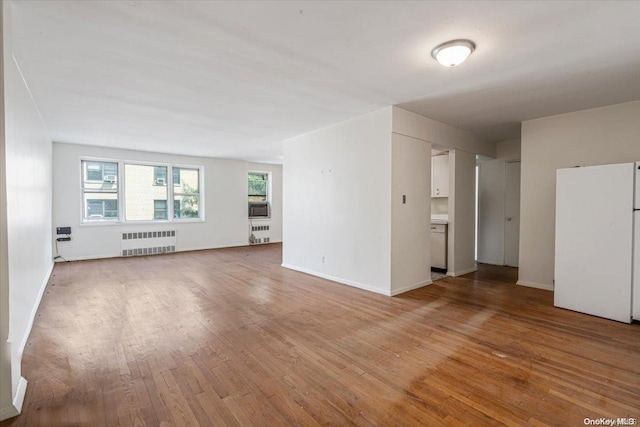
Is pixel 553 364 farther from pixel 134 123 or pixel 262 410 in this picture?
pixel 134 123

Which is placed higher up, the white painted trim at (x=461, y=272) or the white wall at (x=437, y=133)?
the white wall at (x=437, y=133)

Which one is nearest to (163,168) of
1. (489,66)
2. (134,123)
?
(134,123)

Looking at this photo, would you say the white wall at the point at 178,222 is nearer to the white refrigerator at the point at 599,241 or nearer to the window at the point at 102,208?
the window at the point at 102,208

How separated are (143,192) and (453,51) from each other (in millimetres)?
7559

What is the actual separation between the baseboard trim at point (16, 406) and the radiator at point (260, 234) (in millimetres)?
7336

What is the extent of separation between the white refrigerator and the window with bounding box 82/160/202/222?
804 centimetres

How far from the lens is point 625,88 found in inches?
128

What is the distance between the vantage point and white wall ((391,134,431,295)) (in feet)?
13.4

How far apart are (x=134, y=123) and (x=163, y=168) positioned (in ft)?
10.3

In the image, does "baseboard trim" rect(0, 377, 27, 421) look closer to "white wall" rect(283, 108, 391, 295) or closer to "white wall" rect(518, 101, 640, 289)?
"white wall" rect(283, 108, 391, 295)

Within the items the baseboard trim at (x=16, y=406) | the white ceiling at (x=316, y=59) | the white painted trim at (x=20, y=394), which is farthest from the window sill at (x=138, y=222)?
the baseboard trim at (x=16, y=406)

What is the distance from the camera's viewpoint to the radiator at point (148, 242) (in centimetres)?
706

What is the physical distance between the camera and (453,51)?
2.38 meters

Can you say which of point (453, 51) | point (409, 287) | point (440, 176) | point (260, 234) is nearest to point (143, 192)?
point (260, 234)
